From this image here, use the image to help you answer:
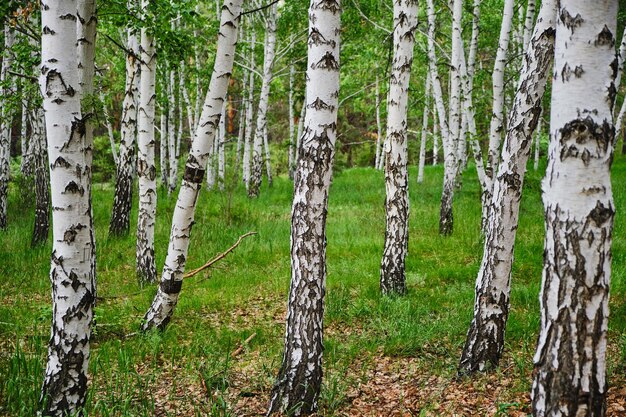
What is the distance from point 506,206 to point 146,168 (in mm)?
5186

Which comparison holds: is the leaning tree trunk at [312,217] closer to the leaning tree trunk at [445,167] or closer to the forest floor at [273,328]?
the forest floor at [273,328]

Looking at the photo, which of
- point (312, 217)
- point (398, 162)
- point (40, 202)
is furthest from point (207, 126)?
→ point (40, 202)

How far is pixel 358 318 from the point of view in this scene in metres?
6.18

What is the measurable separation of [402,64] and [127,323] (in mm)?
4819

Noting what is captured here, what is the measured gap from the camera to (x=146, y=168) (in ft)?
24.2

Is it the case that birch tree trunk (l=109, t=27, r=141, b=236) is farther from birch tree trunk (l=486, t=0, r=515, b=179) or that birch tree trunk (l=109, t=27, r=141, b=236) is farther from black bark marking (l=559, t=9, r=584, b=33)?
black bark marking (l=559, t=9, r=584, b=33)

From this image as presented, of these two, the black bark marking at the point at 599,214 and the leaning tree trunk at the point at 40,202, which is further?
the leaning tree trunk at the point at 40,202

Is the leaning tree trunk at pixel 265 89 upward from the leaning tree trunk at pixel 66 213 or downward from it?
upward

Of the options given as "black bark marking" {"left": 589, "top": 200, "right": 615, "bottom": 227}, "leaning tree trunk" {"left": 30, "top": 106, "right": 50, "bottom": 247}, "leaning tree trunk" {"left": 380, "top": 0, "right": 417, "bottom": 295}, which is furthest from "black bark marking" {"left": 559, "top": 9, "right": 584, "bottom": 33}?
"leaning tree trunk" {"left": 30, "top": 106, "right": 50, "bottom": 247}

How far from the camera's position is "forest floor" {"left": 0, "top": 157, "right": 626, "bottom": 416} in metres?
4.06

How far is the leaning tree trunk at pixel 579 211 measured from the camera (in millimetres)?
2221

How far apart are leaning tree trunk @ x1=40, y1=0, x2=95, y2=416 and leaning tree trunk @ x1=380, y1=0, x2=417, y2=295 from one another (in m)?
4.12

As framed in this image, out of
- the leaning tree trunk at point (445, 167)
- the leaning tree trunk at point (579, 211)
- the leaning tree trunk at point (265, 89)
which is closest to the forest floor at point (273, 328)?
the leaning tree trunk at point (445, 167)

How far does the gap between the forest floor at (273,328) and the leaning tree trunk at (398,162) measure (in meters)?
0.36
